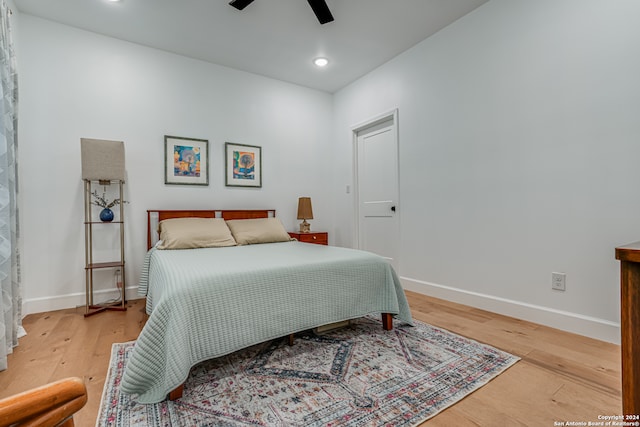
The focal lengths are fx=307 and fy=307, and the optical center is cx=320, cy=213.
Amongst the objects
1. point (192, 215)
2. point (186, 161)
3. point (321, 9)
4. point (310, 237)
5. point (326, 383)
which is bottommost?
point (326, 383)

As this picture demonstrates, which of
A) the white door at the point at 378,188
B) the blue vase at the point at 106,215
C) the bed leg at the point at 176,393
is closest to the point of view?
the bed leg at the point at 176,393

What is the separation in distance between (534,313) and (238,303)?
7.45 ft

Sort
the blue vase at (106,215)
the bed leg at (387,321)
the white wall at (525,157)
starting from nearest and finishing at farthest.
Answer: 1. the white wall at (525,157)
2. the bed leg at (387,321)
3. the blue vase at (106,215)

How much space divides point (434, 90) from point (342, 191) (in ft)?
5.98

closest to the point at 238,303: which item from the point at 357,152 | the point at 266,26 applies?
the point at 266,26

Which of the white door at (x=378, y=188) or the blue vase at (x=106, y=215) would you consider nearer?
the blue vase at (x=106, y=215)

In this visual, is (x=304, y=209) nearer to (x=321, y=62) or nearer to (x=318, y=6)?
(x=321, y=62)

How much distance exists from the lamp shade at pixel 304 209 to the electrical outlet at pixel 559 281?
2.58 meters

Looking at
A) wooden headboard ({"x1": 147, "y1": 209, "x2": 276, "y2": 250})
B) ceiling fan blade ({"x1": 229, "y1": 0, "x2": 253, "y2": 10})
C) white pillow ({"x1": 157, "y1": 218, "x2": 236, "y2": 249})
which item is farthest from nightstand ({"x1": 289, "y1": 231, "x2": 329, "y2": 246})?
ceiling fan blade ({"x1": 229, "y1": 0, "x2": 253, "y2": 10})

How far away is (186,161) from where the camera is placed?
3.52 m

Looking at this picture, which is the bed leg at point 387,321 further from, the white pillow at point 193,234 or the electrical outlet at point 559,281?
the white pillow at point 193,234

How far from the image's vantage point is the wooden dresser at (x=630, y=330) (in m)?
0.74

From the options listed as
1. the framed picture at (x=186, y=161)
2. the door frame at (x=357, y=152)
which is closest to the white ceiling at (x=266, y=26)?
the door frame at (x=357, y=152)

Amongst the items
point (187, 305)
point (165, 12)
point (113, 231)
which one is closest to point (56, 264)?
point (113, 231)
